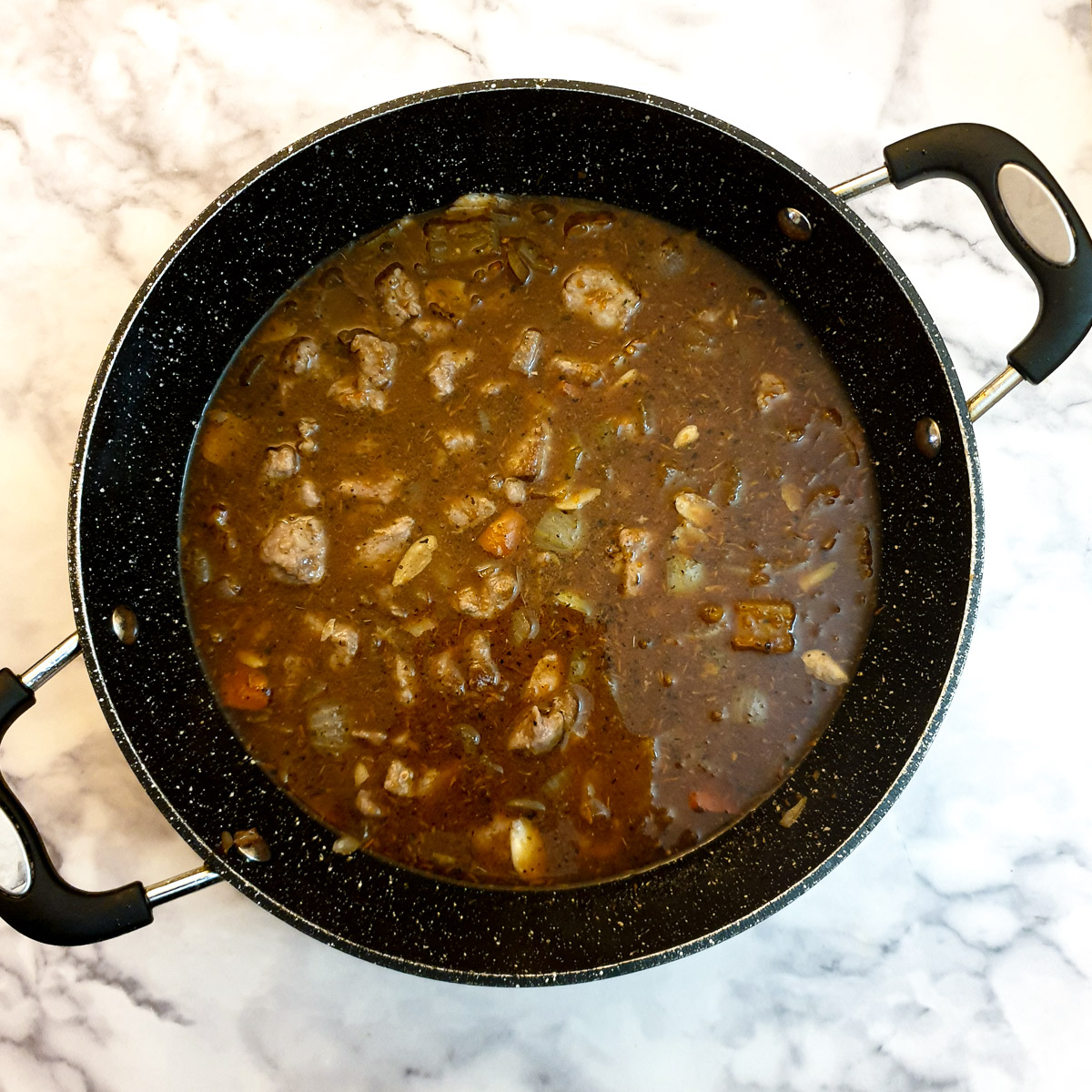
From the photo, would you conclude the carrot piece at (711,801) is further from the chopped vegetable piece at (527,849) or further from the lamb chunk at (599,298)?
the lamb chunk at (599,298)

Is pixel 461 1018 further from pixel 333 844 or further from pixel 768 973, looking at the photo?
pixel 768 973

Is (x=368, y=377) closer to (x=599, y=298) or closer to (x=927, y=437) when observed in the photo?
(x=599, y=298)

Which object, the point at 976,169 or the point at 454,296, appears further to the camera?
the point at 454,296

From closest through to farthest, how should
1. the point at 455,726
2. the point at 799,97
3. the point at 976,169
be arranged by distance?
the point at 976,169
the point at 455,726
the point at 799,97

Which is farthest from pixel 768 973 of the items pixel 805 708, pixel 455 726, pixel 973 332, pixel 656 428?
pixel 973 332

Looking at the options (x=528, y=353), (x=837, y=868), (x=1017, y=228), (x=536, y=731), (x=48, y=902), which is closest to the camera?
(x=48, y=902)

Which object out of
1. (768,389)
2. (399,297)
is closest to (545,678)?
(768,389)
